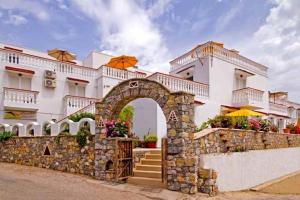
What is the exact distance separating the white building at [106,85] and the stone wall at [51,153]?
3111 mm

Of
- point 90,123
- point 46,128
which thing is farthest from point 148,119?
point 46,128

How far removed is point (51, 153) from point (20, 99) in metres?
5.87

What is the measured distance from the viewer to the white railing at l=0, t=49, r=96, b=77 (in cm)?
1788

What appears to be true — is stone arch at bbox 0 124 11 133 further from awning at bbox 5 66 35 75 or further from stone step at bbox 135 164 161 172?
stone step at bbox 135 164 161 172

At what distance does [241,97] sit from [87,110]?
1146cm

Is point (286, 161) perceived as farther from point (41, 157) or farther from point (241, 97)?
point (41, 157)

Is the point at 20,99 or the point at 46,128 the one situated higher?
the point at 20,99

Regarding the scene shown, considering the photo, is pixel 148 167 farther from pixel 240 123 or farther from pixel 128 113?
pixel 128 113

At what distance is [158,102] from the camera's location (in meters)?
10.2

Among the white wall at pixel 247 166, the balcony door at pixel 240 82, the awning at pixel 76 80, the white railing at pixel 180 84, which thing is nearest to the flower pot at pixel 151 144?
the white railing at pixel 180 84

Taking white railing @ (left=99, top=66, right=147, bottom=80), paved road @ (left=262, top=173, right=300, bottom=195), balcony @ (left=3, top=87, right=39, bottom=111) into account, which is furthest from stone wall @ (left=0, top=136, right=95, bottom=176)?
white railing @ (left=99, top=66, right=147, bottom=80)

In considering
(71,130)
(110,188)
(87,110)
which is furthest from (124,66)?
(110,188)

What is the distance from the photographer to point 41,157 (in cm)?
1376

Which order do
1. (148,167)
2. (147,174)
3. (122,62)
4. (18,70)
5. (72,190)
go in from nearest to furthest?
(72,190) < (147,174) < (148,167) < (18,70) < (122,62)
